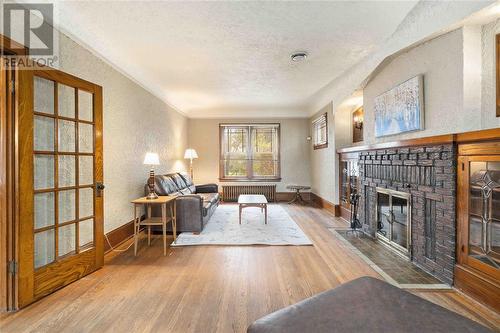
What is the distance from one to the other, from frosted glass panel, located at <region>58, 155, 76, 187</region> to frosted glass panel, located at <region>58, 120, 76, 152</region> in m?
0.09

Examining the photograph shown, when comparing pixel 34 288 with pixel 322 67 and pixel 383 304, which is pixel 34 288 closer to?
pixel 383 304

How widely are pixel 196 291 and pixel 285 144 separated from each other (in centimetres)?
575

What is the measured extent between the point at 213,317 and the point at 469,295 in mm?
2284

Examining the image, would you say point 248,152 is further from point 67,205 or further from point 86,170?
point 67,205

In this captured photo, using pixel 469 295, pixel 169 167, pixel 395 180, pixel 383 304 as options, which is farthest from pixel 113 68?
pixel 469 295

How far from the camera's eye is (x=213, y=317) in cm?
188

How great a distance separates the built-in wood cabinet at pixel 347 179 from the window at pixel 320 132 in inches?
37.2

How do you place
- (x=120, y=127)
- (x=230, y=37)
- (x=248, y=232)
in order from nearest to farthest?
(x=230, y=37) → (x=120, y=127) → (x=248, y=232)

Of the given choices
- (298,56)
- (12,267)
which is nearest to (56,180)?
(12,267)

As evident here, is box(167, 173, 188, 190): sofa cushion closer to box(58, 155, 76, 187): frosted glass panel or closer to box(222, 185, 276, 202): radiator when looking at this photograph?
box(222, 185, 276, 202): radiator

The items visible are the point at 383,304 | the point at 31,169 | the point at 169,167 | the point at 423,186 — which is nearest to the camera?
the point at 383,304

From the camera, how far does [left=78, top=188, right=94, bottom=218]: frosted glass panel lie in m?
2.59

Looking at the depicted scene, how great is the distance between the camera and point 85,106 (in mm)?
2664

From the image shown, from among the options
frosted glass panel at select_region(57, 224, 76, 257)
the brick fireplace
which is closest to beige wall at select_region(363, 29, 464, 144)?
the brick fireplace
